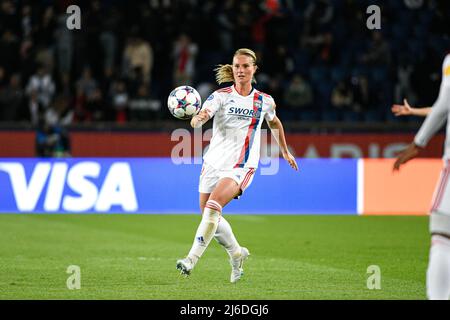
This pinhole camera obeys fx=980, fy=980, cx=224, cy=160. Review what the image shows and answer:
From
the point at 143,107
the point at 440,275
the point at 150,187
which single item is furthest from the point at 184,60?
the point at 440,275

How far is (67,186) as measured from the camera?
16094 mm

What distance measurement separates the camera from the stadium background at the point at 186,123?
1402 centimetres

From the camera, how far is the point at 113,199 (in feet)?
53.2

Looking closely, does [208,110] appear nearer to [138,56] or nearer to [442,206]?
[442,206]

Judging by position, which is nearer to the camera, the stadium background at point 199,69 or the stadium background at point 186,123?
the stadium background at point 186,123

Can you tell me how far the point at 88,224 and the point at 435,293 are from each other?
912cm

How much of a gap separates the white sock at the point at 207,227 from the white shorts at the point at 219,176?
0.32 m

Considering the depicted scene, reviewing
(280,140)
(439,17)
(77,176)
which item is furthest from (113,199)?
(439,17)

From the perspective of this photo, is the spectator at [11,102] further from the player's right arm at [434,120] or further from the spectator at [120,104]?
the player's right arm at [434,120]

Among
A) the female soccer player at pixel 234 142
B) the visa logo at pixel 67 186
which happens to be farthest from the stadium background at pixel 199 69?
the female soccer player at pixel 234 142

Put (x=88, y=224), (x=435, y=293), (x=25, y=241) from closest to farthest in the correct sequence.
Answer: (x=435, y=293)
(x=25, y=241)
(x=88, y=224)

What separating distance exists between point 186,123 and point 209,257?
7308 millimetres

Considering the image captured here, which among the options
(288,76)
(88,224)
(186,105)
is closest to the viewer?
(186,105)

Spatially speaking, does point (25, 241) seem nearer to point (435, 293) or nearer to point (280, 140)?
point (280, 140)
